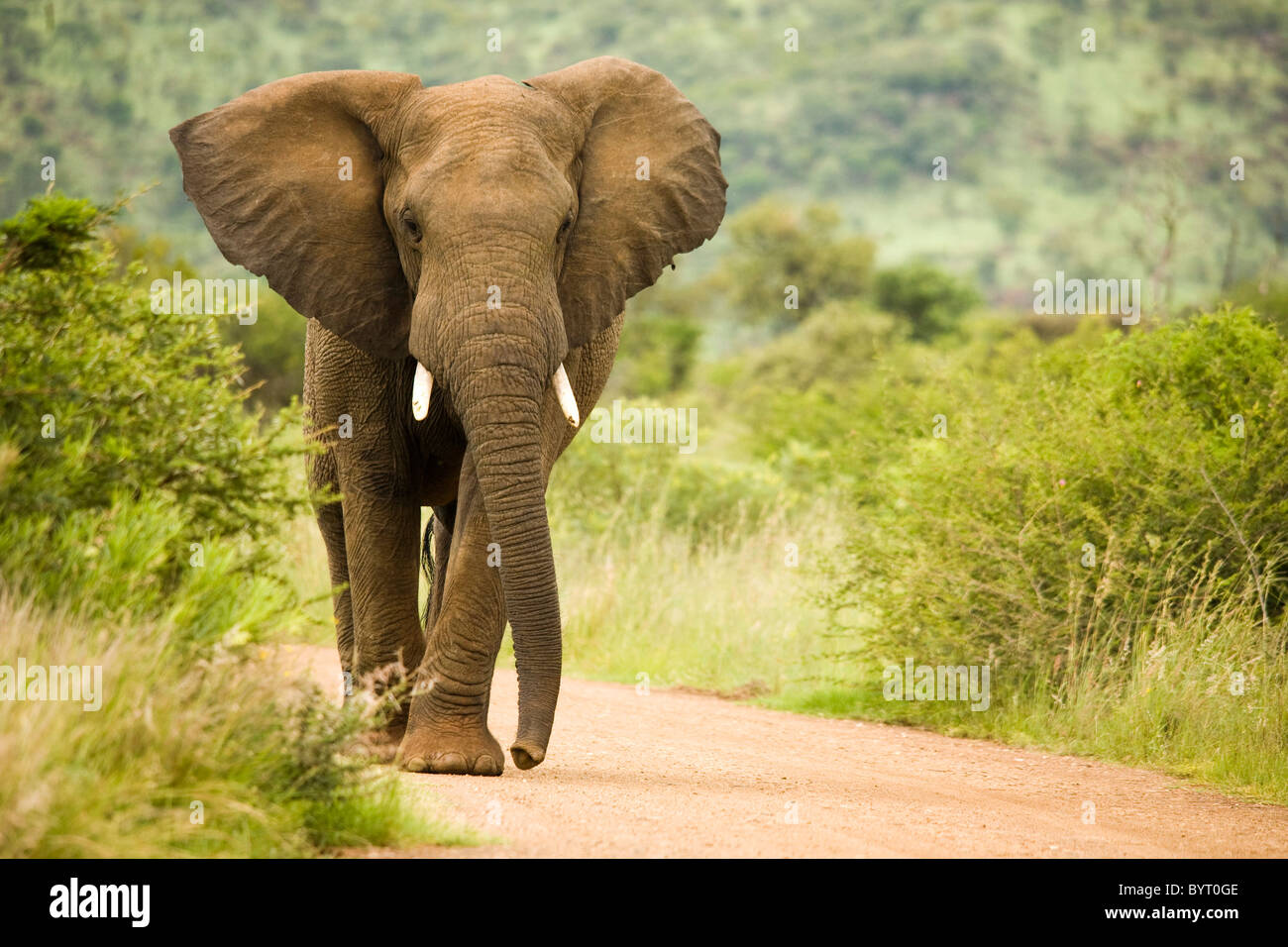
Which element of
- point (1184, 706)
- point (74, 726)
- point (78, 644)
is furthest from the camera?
point (1184, 706)

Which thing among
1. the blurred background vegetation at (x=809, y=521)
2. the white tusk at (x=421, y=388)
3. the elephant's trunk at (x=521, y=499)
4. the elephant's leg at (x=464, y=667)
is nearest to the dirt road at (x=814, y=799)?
the elephant's leg at (x=464, y=667)

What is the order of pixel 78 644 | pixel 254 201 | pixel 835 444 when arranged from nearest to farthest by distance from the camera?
pixel 78 644, pixel 254 201, pixel 835 444

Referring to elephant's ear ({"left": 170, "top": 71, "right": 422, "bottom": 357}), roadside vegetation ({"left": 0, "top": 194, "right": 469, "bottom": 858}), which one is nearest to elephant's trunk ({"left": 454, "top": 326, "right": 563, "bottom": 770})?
elephant's ear ({"left": 170, "top": 71, "right": 422, "bottom": 357})

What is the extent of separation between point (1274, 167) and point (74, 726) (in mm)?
132268

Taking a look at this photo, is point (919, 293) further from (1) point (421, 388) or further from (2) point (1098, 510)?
(1) point (421, 388)

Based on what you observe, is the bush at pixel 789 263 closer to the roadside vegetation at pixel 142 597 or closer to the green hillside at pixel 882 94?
the green hillside at pixel 882 94

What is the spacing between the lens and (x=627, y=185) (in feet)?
27.7

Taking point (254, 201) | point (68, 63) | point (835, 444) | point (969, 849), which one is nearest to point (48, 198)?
point (254, 201)

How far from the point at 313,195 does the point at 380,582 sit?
1991 mm

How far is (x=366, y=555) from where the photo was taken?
8328 millimetres

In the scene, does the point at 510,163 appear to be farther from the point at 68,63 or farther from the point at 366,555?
the point at 68,63

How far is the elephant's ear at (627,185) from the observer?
26.8 feet

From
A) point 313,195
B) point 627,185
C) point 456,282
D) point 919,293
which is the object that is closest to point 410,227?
point 456,282

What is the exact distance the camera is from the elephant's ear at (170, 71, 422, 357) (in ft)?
26.1
